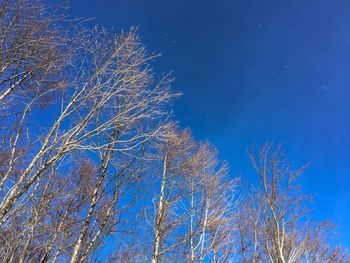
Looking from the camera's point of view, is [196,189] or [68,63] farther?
[196,189]

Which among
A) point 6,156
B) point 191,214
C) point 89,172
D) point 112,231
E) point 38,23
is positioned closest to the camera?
point 38,23

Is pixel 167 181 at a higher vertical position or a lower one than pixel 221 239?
higher

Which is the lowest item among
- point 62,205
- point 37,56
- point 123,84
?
point 62,205

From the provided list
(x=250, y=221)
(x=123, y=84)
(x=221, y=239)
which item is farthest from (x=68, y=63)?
(x=250, y=221)

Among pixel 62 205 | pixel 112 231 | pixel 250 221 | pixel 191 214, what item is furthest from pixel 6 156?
pixel 250 221

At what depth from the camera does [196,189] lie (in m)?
7.43

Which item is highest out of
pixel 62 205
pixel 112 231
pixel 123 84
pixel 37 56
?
pixel 123 84

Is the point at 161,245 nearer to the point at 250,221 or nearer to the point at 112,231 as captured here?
the point at 112,231

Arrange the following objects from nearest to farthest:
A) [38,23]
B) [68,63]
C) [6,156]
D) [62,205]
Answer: [38,23]
[68,63]
[6,156]
[62,205]

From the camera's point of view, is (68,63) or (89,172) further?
(89,172)

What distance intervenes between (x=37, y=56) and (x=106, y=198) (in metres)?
4.06

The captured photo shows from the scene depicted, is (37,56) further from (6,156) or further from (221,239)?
(221,239)

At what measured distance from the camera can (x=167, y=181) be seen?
24.4 feet

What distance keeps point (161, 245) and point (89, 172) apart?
153 inches
